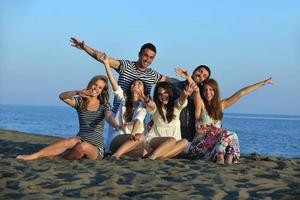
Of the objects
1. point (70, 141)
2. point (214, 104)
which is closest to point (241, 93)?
point (214, 104)

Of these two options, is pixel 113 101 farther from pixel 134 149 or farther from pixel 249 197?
pixel 249 197

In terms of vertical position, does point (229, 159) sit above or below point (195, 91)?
below

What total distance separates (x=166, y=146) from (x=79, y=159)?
1.31m

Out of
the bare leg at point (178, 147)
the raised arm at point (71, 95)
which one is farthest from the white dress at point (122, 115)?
the bare leg at point (178, 147)

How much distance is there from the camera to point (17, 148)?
30.9ft

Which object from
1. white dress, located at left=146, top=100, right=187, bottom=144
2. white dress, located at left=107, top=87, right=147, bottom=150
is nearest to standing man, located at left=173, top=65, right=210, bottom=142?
white dress, located at left=146, top=100, right=187, bottom=144

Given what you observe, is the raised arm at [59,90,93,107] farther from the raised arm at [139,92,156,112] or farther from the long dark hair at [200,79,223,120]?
the long dark hair at [200,79,223,120]

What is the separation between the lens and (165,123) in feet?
25.8

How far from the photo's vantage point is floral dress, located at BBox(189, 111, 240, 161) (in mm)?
7559

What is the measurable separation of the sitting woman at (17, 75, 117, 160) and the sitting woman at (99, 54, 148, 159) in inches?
8.7

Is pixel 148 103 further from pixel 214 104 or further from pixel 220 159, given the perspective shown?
pixel 220 159

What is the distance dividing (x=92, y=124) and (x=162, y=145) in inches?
43.3

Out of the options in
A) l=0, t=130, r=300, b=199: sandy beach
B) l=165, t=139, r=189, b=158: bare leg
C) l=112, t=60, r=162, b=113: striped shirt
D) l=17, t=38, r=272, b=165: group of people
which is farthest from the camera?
l=112, t=60, r=162, b=113: striped shirt

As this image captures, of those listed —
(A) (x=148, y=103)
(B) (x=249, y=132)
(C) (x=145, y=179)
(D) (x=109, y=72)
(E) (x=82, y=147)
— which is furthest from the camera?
(B) (x=249, y=132)
